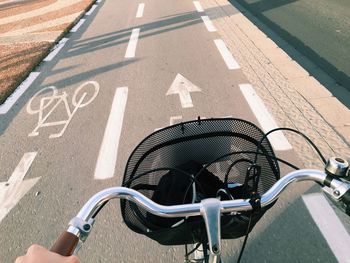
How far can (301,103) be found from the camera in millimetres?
4672

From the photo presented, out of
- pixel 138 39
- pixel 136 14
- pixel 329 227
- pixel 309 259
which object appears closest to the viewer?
pixel 309 259

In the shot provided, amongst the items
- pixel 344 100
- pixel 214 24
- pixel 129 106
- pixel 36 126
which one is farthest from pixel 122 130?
pixel 214 24

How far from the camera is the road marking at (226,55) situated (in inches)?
244

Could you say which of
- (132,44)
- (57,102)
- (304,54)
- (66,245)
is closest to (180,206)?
(66,245)

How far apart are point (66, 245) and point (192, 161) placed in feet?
3.02

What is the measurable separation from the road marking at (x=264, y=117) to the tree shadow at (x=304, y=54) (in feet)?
4.08

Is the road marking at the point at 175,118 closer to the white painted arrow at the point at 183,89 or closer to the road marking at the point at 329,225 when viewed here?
the white painted arrow at the point at 183,89

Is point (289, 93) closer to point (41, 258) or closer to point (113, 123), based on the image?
point (113, 123)

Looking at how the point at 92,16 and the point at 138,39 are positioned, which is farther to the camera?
the point at 92,16

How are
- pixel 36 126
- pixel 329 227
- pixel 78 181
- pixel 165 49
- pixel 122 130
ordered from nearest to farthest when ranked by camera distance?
pixel 329 227, pixel 78 181, pixel 122 130, pixel 36 126, pixel 165 49

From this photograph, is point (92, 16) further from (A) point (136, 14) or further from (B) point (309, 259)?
(B) point (309, 259)

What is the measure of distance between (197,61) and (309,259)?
4823 millimetres

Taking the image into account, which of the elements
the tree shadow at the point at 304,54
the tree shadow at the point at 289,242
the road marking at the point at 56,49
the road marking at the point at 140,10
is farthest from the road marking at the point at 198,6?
the tree shadow at the point at 289,242

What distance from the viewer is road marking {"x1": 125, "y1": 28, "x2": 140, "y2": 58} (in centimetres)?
737
